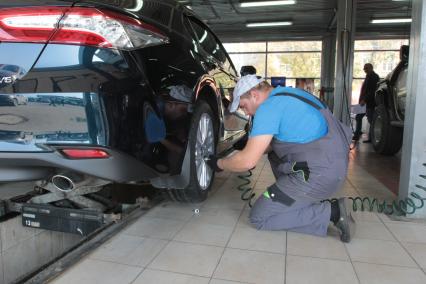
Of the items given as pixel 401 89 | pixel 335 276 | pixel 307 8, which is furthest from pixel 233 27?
pixel 335 276

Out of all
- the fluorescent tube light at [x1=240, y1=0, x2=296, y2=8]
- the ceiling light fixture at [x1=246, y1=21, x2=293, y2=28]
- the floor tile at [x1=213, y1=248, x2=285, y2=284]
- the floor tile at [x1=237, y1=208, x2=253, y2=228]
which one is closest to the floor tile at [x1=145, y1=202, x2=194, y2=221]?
the floor tile at [x1=237, y1=208, x2=253, y2=228]

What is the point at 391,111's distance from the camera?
5.55m

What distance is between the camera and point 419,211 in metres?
2.80

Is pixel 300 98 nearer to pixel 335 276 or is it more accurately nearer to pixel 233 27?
pixel 335 276

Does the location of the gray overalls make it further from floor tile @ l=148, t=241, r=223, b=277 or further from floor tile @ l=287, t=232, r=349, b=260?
floor tile @ l=148, t=241, r=223, b=277

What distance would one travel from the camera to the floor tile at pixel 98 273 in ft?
6.10

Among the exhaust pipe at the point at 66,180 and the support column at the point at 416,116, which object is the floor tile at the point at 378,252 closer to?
the support column at the point at 416,116

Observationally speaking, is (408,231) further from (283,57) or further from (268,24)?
(283,57)

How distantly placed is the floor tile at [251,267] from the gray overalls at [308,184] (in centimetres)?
37

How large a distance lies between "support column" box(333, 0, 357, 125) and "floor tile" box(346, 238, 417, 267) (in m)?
4.41

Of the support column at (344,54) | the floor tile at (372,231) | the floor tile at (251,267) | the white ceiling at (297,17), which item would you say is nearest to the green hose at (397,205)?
the floor tile at (372,231)

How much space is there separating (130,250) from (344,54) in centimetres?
556

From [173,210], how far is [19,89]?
162cm

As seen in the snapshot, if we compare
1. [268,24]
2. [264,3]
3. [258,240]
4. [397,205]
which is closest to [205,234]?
[258,240]
